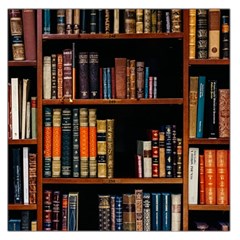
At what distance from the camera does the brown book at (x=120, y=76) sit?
2500 mm

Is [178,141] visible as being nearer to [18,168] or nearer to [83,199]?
[83,199]

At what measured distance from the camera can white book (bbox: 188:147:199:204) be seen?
2.52 metres

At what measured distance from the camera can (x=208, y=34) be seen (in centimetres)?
252

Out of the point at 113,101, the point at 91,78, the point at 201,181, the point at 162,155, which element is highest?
the point at 91,78

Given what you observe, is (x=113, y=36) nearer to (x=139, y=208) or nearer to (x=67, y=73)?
(x=67, y=73)

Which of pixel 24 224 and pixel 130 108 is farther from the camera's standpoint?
pixel 130 108

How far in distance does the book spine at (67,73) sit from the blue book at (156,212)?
0.65 meters

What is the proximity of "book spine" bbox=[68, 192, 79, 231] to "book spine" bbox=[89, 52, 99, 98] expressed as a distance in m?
0.51

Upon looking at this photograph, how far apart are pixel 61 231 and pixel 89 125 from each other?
1.74ft

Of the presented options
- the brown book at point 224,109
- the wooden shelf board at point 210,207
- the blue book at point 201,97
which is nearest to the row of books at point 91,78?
the blue book at point 201,97

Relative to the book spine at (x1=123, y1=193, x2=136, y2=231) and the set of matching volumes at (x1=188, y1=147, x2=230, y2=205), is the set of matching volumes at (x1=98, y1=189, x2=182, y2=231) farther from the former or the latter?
the set of matching volumes at (x1=188, y1=147, x2=230, y2=205)

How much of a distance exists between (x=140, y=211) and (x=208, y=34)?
3.05 feet

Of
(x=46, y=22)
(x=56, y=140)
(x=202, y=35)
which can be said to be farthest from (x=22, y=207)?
(x=202, y=35)
